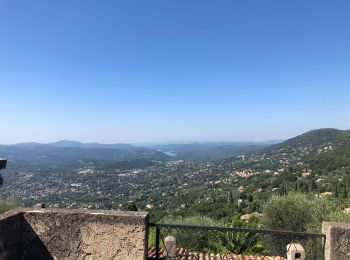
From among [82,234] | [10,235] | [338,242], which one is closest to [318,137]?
[338,242]

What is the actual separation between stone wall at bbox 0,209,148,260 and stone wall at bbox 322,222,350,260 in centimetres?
256

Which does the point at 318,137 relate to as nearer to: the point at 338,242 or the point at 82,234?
the point at 338,242

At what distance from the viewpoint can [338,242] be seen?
4363mm

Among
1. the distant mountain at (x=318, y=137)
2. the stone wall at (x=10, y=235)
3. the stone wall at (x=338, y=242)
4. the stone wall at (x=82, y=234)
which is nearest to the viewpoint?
the stone wall at (x=338, y=242)

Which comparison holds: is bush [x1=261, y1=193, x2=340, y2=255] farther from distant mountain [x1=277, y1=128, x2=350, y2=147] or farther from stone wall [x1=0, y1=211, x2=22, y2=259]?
distant mountain [x1=277, y1=128, x2=350, y2=147]

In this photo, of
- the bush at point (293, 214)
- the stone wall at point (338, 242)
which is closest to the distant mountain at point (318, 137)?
the bush at point (293, 214)

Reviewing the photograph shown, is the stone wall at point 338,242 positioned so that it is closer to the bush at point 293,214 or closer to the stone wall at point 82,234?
the stone wall at point 82,234

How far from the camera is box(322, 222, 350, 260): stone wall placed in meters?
4.34

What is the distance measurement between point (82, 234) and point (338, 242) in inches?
143

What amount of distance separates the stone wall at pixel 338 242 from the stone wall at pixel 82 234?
8.41 feet

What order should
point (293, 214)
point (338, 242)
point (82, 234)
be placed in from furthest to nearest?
point (293, 214), point (82, 234), point (338, 242)

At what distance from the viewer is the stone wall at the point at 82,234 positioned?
462 cm

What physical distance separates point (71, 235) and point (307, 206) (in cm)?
1643

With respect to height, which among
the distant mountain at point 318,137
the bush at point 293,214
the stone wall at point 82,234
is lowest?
the bush at point 293,214
